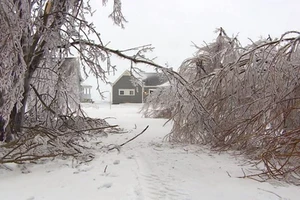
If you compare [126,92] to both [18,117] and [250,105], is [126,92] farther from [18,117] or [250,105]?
[250,105]

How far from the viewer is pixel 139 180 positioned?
353 centimetres

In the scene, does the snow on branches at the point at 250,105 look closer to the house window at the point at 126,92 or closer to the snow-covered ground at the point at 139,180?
the snow-covered ground at the point at 139,180

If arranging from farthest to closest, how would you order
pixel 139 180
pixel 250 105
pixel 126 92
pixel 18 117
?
pixel 126 92 → pixel 18 117 → pixel 250 105 → pixel 139 180

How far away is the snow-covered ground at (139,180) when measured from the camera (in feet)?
10.4

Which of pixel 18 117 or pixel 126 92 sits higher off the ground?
pixel 126 92

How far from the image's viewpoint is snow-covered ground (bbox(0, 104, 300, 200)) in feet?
10.4

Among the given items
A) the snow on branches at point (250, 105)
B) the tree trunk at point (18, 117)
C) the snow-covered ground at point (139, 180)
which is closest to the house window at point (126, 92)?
the snow on branches at point (250, 105)

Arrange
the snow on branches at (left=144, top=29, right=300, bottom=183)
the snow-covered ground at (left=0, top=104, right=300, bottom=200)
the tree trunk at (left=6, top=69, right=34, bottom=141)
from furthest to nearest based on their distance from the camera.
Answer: the tree trunk at (left=6, top=69, right=34, bottom=141)
the snow on branches at (left=144, top=29, right=300, bottom=183)
the snow-covered ground at (left=0, top=104, right=300, bottom=200)

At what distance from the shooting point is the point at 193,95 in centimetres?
581

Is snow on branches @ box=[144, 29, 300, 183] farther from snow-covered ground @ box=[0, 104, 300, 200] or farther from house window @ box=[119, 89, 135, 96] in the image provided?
house window @ box=[119, 89, 135, 96]

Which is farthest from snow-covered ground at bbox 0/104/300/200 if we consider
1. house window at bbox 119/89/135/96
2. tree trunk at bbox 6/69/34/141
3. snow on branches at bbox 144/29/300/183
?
house window at bbox 119/89/135/96

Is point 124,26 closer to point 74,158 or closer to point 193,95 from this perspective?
point 193,95

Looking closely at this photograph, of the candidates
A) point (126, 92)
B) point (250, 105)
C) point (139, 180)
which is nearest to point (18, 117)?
point (139, 180)

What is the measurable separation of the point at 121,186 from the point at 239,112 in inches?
124
